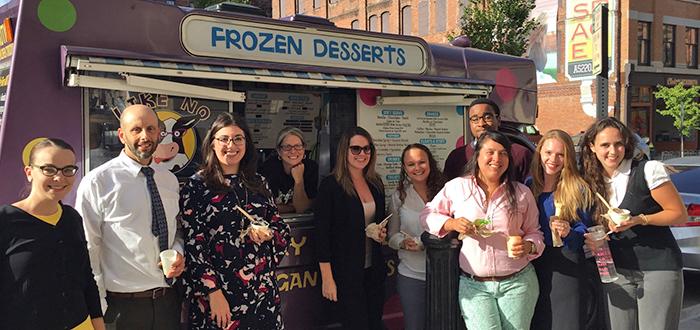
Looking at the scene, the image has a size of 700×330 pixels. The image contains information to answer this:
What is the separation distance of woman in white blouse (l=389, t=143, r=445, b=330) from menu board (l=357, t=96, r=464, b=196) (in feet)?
3.67

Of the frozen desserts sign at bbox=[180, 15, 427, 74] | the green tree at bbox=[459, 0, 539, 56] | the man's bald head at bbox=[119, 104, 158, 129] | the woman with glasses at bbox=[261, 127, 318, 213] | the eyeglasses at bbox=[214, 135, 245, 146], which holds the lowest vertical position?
the woman with glasses at bbox=[261, 127, 318, 213]

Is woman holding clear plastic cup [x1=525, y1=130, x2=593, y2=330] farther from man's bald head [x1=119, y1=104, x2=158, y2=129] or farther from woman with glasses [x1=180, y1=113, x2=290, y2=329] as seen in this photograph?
man's bald head [x1=119, y1=104, x2=158, y2=129]

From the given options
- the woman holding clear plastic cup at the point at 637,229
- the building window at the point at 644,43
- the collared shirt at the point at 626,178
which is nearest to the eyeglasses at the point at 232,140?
the woman holding clear plastic cup at the point at 637,229

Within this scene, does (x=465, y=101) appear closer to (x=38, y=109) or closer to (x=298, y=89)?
(x=298, y=89)

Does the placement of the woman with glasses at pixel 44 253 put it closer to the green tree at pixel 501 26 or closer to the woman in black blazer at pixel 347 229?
the woman in black blazer at pixel 347 229

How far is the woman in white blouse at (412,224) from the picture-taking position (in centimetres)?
355

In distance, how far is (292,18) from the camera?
436cm

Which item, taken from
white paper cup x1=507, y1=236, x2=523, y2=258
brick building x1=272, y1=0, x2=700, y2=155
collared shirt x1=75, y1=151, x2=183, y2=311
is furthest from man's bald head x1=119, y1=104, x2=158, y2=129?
brick building x1=272, y1=0, x2=700, y2=155

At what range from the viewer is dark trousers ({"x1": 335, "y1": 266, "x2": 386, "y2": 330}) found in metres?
3.73

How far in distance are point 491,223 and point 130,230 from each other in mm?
1800

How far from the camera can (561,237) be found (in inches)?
124

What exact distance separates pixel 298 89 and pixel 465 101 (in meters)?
1.43

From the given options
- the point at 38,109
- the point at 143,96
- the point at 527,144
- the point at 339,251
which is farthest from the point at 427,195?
the point at 527,144

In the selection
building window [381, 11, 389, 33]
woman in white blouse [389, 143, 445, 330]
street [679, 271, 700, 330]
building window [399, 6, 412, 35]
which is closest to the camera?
woman in white blouse [389, 143, 445, 330]
